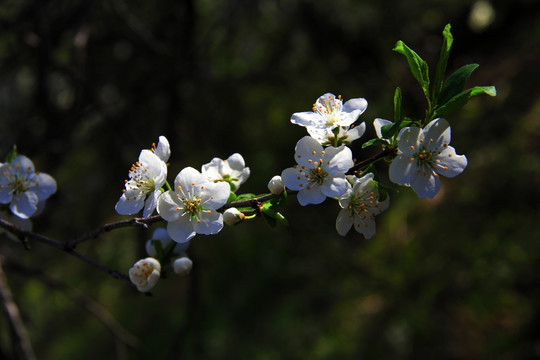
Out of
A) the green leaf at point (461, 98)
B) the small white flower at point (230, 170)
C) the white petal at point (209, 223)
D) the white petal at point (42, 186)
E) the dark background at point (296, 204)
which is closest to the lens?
the green leaf at point (461, 98)

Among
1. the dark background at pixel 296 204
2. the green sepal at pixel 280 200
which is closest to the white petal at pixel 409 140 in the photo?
the green sepal at pixel 280 200

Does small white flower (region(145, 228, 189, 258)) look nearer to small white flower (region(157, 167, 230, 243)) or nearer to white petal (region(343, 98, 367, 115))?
small white flower (region(157, 167, 230, 243))

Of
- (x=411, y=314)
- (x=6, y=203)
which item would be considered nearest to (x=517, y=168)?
(x=411, y=314)

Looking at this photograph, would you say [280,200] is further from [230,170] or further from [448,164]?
[448,164]

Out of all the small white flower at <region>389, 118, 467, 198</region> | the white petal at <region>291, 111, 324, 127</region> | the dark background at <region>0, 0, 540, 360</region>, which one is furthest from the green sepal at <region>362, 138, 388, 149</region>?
the dark background at <region>0, 0, 540, 360</region>

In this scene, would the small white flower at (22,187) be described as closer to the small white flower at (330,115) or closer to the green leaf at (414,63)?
the small white flower at (330,115)

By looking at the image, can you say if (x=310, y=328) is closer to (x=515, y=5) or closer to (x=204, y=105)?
(x=204, y=105)
